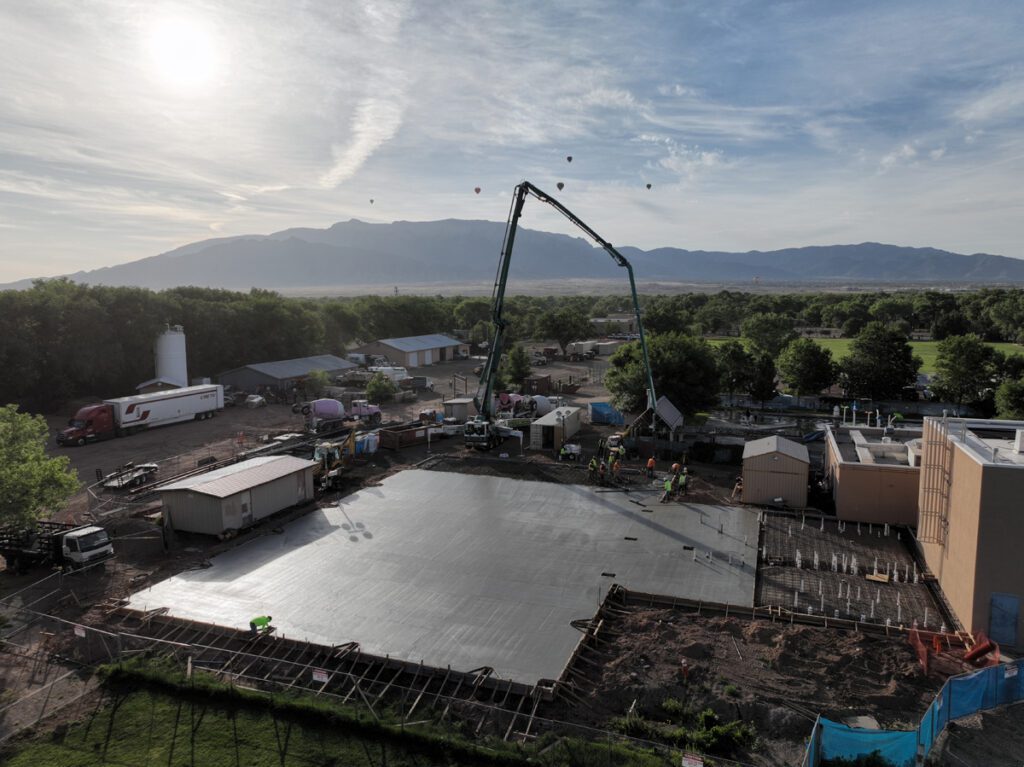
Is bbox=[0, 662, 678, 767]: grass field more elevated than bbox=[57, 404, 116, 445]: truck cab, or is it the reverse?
bbox=[57, 404, 116, 445]: truck cab

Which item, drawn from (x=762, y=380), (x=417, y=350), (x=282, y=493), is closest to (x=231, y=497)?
(x=282, y=493)

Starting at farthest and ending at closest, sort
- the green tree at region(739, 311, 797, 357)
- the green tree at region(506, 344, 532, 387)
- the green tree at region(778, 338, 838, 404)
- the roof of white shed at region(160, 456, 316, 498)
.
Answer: the green tree at region(739, 311, 797, 357)
the green tree at region(506, 344, 532, 387)
the green tree at region(778, 338, 838, 404)
the roof of white shed at region(160, 456, 316, 498)

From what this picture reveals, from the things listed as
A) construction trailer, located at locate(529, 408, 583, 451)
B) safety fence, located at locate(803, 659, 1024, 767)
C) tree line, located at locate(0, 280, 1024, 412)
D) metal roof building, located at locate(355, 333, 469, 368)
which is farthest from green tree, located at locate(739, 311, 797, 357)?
safety fence, located at locate(803, 659, 1024, 767)

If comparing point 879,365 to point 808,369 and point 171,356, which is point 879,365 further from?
point 171,356

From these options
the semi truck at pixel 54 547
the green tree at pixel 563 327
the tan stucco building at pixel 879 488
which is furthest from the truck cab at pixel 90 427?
the green tree at pixel 563 327

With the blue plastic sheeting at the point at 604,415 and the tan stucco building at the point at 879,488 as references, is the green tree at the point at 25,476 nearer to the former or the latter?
the tan stucco building at the point at 879,488

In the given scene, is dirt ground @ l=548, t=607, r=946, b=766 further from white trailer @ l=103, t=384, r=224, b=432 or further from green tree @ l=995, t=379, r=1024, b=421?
white trailer @ l=103, t=384, r=224, b=432
